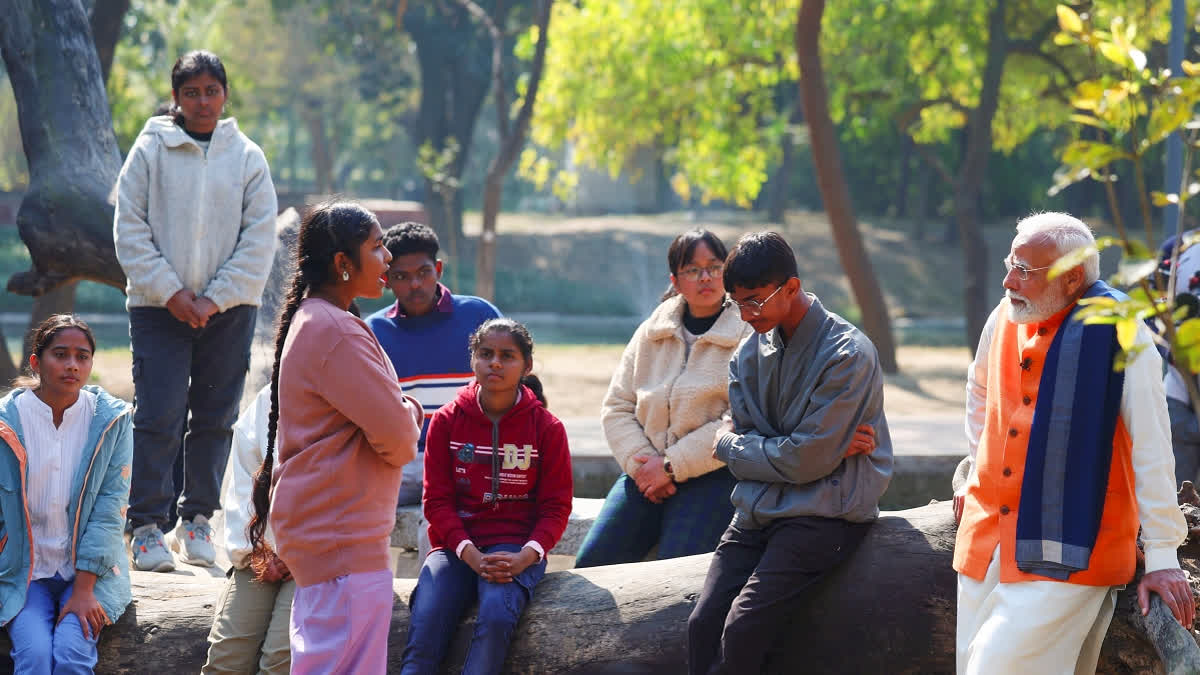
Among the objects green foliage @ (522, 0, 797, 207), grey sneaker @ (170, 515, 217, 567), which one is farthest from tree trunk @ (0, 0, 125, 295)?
green foliage @ (522, 0, 797, 207)

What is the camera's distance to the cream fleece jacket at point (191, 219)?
5.21 meters

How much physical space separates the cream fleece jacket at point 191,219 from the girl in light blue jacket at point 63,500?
1.12 meters

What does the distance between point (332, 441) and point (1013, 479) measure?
174cm

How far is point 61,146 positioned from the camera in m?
6.89

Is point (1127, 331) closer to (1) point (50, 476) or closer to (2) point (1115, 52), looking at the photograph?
(2) point (1115, 52)

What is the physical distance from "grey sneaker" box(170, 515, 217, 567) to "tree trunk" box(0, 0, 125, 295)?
69.5 inches

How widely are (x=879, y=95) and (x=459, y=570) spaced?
15154 mm

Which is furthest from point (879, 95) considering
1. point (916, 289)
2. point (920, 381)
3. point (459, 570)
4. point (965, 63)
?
point (459, 570)

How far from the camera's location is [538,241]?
32.0 meters

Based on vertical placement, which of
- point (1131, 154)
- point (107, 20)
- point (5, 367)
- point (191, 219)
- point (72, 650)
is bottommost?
point (5, 367)

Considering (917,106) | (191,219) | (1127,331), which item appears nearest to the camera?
(1127,331)

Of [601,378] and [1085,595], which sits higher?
[1085,595]

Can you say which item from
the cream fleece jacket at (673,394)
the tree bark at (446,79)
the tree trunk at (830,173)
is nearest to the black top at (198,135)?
the cream fleece jacket at (673,394)

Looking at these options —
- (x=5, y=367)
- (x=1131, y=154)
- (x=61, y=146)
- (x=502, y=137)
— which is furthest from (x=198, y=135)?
(x=502, y=137)
